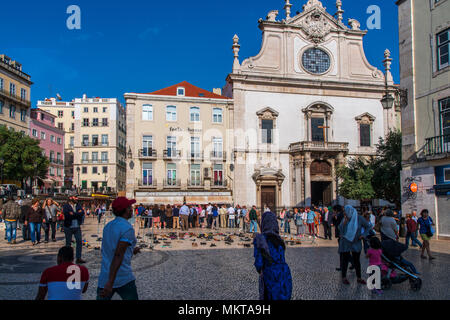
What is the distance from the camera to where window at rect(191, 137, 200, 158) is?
37.2 meters

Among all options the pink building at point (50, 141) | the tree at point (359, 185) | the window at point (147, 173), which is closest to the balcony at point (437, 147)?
the tree at point (359, 185)

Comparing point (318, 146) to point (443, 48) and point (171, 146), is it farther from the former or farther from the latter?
point (443, 48)

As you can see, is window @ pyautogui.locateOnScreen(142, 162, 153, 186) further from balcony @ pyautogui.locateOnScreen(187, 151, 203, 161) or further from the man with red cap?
the man with red cap

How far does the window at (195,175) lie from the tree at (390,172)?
16131 mm

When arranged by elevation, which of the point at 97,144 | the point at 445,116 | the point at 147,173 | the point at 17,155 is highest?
the point at 97,144

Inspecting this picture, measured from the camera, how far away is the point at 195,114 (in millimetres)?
37812

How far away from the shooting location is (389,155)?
83.1 ft

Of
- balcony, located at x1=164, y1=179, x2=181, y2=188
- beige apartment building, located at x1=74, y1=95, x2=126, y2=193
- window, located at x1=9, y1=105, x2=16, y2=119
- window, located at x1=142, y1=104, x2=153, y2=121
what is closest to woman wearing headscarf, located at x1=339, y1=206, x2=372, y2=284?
balcony, located at x1=164, y1=179, x2=181, y2=188

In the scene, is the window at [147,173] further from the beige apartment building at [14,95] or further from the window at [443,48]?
the window at [443,48]

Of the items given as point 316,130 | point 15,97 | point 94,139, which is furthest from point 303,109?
point 94,139

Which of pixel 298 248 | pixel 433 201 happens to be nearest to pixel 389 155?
pixel 433 201

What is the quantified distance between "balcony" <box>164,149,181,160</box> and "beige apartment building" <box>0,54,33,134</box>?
19.3m

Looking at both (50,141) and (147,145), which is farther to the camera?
(50,141)

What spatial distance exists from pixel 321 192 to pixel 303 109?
8.27m
